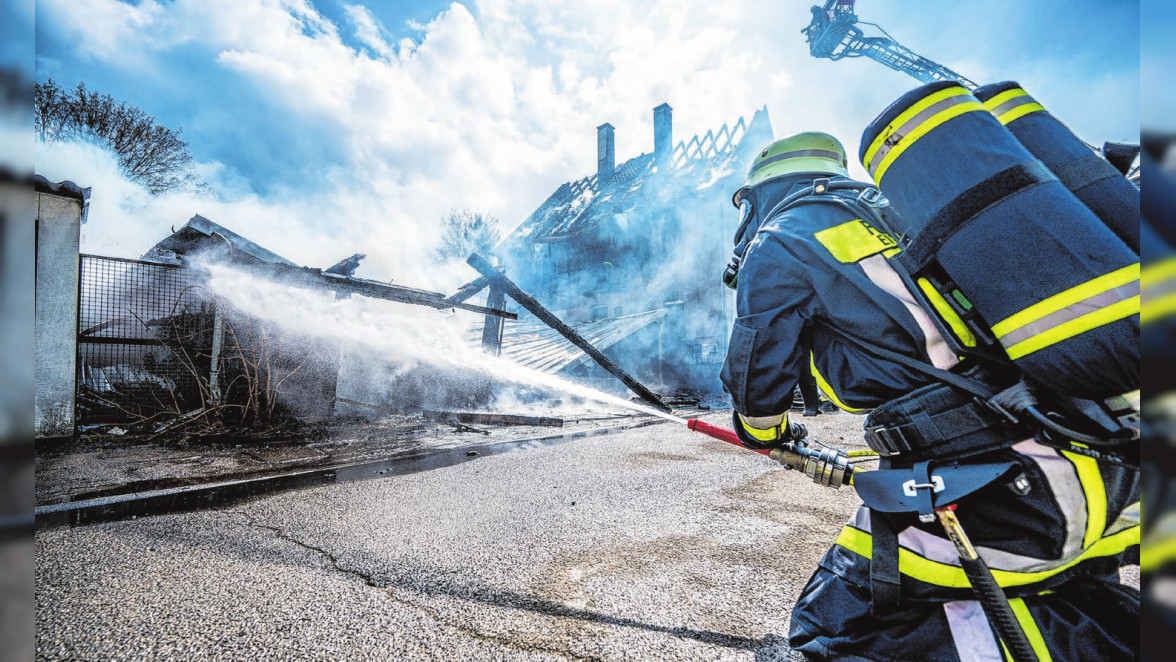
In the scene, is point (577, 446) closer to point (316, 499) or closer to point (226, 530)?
point (316, 499)

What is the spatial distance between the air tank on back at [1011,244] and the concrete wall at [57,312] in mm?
9300

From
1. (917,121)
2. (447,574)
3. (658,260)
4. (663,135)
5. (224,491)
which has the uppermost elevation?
(663,135)

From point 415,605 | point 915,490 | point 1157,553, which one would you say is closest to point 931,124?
point 915,490

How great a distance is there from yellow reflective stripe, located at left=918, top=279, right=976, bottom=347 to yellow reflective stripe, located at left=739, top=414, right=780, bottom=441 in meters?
0.81

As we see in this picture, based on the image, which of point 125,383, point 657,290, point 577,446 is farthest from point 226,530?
point 657,290

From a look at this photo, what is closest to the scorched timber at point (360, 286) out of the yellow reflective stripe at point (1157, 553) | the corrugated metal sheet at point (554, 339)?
the corrugated metal sheet at point (554, 339)

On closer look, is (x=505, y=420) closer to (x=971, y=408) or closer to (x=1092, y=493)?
(x=971, y=408)

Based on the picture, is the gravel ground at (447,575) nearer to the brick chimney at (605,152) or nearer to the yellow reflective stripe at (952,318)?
the yellow reflective stripe at (952,318)

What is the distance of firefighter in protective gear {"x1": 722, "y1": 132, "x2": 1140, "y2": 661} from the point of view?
1.36 meters

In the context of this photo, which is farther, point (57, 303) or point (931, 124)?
point (57, 303)

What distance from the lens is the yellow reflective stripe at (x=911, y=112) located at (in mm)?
1477

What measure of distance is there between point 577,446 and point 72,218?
7688mm

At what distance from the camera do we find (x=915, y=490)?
1473mm

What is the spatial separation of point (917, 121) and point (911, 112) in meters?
0.04
